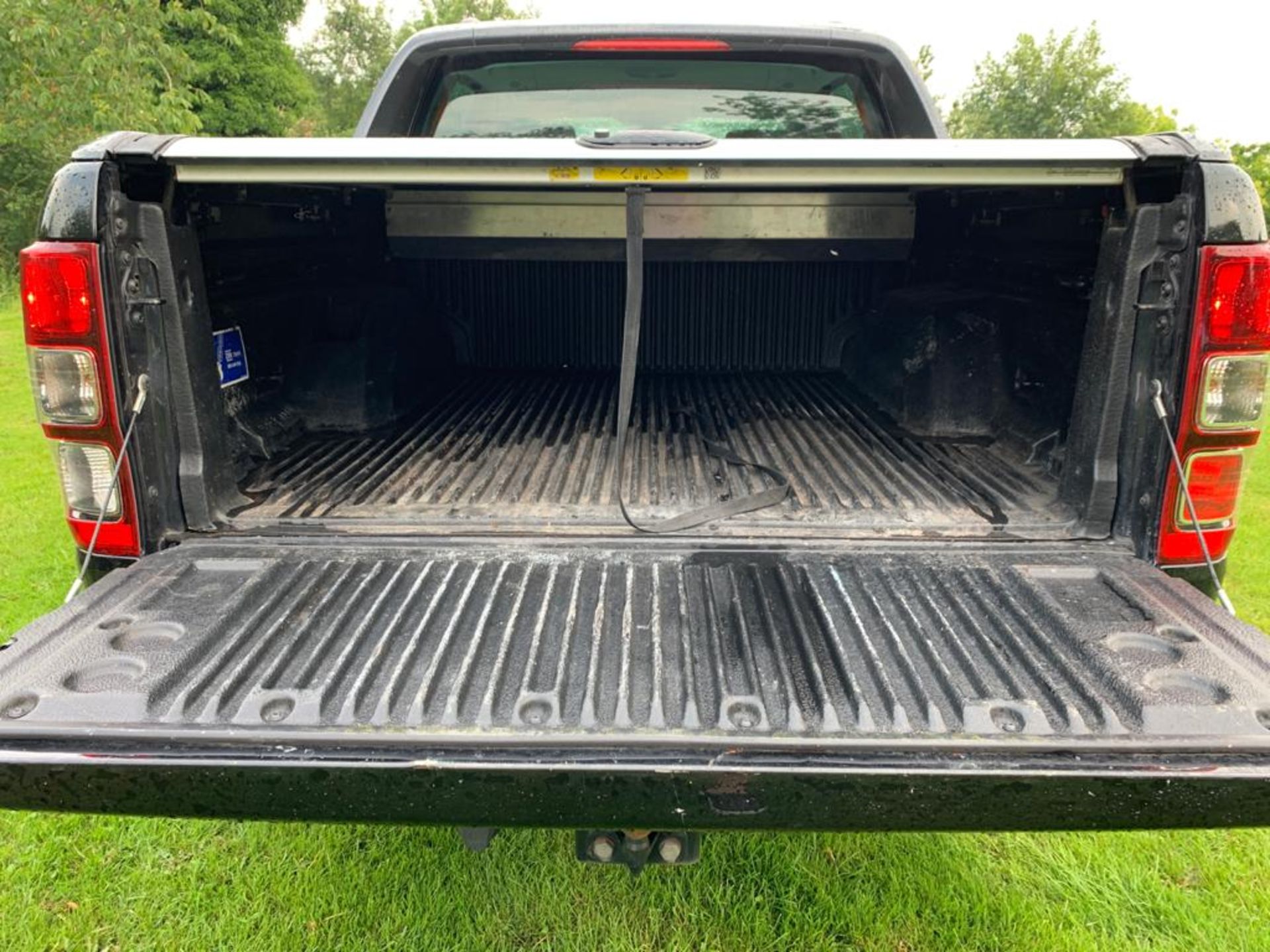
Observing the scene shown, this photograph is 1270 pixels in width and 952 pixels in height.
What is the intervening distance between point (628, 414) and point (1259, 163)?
21298mm

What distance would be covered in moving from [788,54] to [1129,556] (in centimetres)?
203

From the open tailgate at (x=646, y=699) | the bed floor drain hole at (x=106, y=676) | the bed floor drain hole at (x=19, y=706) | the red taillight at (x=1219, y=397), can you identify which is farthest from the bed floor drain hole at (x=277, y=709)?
the red taillight at (x=1219, y=397)

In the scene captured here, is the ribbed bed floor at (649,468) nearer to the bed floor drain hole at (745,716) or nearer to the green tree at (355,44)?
the bed floor drain hole at (745,716)

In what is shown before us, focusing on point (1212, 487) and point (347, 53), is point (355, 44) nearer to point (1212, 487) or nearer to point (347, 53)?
point (347, 53)

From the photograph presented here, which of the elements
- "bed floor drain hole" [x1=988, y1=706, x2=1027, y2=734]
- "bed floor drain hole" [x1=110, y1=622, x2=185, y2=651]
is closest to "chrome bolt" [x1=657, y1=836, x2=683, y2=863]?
"bed floor drain hole" [x1=988, y1=706, x2=1027, y2=734]

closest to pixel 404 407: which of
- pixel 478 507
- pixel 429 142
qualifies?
pixel 478 507

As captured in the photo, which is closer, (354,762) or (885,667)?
(354,762)

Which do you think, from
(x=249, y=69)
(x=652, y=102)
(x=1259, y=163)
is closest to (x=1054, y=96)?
(x=1259, y=163)

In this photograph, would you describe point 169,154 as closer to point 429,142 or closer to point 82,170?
point 82,170

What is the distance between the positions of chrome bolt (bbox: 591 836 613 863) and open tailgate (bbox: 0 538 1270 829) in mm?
185

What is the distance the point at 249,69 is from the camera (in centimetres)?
2486

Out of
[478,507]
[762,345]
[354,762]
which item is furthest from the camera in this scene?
[762,345]

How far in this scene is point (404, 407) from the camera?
10.1ft

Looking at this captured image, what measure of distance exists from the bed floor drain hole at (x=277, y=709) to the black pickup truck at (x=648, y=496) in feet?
0.05
